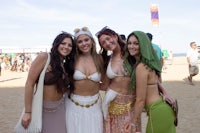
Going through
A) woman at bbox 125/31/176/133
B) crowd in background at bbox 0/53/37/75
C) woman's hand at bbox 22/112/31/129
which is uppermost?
woman at bbox 125/31/176/133

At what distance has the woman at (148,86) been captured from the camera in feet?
10.3

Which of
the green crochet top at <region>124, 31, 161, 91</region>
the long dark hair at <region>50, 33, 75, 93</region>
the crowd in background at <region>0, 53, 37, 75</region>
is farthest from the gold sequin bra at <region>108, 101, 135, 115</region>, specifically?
the crowd in background at <region>0, 53, 37, 75</region>

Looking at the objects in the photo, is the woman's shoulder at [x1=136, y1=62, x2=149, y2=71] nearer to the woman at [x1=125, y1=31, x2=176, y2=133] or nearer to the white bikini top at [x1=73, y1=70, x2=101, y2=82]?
the woman at [x1=125, y1=31, x2=176, y2=133]

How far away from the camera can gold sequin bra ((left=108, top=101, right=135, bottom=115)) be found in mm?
3451

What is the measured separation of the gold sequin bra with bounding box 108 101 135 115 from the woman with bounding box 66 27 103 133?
0.48 ft

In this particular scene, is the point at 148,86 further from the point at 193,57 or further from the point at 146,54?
the point at 193,57

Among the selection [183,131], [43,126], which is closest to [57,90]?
[43,126]

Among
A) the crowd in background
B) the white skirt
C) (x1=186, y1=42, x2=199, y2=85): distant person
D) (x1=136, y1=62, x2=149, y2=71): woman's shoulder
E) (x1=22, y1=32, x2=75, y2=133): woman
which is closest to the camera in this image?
(x1=136, y1=62, x2=149, y2=71): woman's shoulder

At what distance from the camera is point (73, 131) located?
3.44 m

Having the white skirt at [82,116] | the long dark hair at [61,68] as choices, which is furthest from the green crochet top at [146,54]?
the long dark hair at [61,68]

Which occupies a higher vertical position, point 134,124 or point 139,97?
point 139,97

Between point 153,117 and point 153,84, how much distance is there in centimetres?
35

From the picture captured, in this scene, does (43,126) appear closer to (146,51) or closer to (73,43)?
(73,43)

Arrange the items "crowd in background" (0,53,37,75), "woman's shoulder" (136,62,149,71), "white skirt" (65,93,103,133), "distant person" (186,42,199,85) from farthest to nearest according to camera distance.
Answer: "crowd in background" (0,53,37,75) → "distant person" (186,42,199,85) → "white skirt" (65,93,103,133) → "woman's shoulder" (136,62,149,71)
